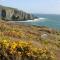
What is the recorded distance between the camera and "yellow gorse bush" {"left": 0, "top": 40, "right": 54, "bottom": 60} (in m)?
10.9

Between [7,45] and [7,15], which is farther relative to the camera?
[7,15]

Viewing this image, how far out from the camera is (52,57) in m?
11.2

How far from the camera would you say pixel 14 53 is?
10.8m

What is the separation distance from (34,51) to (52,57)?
83 cm

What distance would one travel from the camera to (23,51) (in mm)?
11117

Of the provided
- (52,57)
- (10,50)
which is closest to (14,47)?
(10,50)

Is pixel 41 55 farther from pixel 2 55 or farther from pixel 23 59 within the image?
pixel 2 55

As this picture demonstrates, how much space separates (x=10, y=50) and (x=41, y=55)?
136 centimetres

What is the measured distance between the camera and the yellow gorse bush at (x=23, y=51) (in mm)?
10891

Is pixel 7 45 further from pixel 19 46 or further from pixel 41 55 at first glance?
pixel 41 55

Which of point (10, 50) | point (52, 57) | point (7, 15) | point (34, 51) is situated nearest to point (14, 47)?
point (10, 50)

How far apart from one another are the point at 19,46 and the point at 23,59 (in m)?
0.59

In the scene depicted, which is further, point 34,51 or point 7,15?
point 7,15

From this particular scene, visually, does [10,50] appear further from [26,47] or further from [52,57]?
[52,57]
